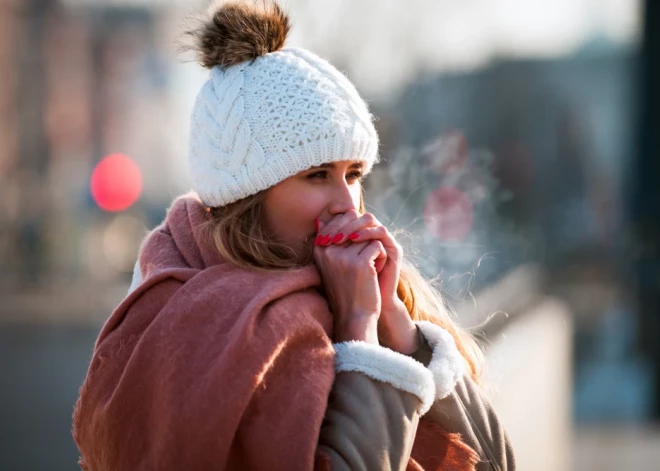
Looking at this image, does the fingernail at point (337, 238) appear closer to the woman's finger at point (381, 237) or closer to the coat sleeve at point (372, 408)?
the woman's finger at point (381, 237)

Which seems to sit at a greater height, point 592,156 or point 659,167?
point 659,167

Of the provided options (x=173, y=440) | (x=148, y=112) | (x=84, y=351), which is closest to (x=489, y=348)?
(x=173, y=440)

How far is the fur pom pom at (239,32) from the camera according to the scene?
7.45 feet

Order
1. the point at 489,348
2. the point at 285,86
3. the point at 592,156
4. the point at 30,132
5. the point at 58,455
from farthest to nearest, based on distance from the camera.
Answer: the point at 30,132 → the point at 592,156 → the point at 58,455 → the point at 489,348 → the point at 285,86

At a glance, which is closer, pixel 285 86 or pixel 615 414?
pixel 285 86

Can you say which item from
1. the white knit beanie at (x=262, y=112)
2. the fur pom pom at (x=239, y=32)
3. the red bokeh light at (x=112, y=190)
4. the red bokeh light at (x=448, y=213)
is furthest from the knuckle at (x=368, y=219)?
the red bokeh light at (x=112, y=190)

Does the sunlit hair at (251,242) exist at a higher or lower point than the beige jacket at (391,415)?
higher

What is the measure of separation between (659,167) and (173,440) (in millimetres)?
8037

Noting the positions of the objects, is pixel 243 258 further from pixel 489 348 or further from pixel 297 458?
pixel 489 348

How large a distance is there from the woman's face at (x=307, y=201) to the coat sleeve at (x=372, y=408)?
0.32m

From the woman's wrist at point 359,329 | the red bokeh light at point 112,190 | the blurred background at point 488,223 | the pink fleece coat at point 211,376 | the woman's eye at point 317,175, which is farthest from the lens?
the red bokeh light at point 112,190

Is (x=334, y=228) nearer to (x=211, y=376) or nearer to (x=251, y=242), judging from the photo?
(x=251, y=242)

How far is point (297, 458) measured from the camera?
1886 mm

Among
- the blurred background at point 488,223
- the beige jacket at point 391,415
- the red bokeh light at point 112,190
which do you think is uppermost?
the beige jacket at point 391,415
